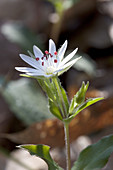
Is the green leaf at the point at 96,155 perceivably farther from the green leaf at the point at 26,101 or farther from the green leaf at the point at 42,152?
the green leaf at the point at 26,101

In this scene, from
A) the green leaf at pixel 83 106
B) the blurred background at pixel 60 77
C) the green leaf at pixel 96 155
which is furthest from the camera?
the blurred background at pixel 60 77

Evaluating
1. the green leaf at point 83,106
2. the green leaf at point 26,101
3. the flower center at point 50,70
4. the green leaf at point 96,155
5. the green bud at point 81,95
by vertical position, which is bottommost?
the green leaf at point 96,155

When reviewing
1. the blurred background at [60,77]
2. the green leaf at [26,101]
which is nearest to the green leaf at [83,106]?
the blurred background at [60,77]

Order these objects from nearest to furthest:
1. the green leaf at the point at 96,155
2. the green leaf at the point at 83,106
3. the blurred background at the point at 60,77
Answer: the green leaf at the point at 83,106 < the green leaf at the point at 96,155 < the blurred background at the point at 60,77

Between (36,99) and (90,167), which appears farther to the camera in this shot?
(36,99)

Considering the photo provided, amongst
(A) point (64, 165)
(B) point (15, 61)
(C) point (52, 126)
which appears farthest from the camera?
(B) point (15, 61)

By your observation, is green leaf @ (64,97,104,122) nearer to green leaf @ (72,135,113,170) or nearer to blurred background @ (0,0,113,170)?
green leaf @ (72,135,113,170)

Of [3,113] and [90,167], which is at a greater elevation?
[3,113]

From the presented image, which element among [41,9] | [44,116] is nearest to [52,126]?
[44,116]

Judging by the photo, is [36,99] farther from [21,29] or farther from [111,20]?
[111,20]
